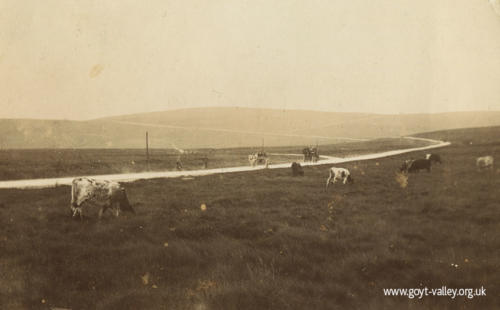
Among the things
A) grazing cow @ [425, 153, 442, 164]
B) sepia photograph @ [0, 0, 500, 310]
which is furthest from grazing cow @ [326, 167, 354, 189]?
grazing cow @ [425, 153, 442, 164]

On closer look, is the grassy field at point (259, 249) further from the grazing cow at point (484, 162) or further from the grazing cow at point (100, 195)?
the grazing cow at point (100, 195)

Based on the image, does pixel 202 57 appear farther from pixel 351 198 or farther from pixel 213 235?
pixel 351 198

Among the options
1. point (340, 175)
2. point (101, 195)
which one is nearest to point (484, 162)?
point (340, 175)

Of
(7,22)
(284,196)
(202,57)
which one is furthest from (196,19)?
(284,196)

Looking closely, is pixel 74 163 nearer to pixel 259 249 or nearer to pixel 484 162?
pixel 259 249

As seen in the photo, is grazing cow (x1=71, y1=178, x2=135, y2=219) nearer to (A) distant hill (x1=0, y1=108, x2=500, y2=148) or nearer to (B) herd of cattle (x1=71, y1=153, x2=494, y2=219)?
(B) herd of cattle (x1=71, y1=153, x2=494, y2=219)

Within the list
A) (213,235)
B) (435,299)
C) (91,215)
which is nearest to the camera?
(435,299)

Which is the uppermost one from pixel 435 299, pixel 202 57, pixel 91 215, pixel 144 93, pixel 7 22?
pixel 7 22
